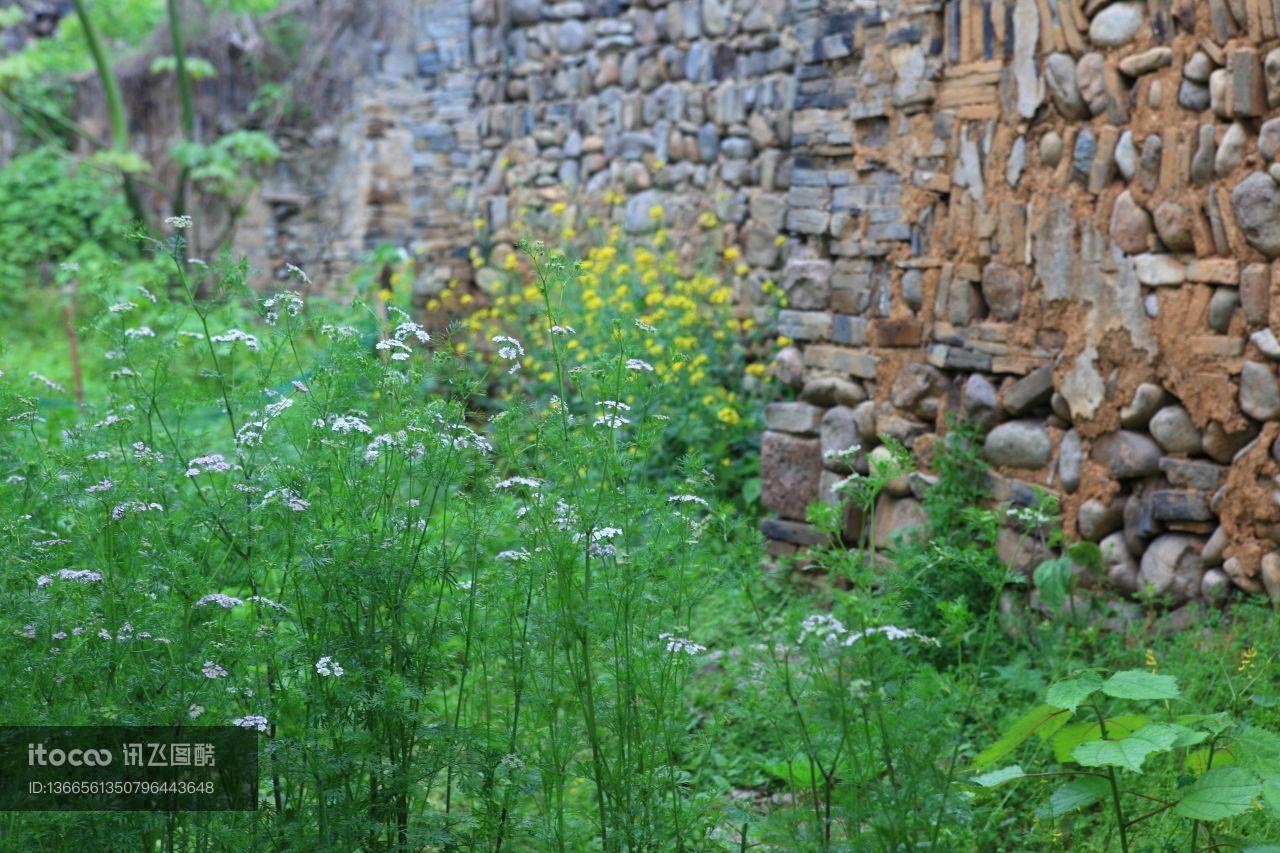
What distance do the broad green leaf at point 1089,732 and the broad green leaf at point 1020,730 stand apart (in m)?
0.05

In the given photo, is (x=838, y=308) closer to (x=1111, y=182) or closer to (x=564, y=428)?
(x=1111, y=182)

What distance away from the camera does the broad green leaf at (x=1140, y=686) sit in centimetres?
237

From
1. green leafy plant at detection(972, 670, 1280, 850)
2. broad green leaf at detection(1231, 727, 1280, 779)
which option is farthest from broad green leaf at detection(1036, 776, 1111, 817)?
broad green leaf at detection(1231, 727, 1280, 779)

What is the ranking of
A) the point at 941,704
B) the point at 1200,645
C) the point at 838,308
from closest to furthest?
the point at 941,704 < the point at 1200,645 < the point at 838,308

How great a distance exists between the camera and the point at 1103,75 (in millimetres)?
3914

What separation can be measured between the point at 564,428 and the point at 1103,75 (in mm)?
2353

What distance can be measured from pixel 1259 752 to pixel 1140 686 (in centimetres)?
24

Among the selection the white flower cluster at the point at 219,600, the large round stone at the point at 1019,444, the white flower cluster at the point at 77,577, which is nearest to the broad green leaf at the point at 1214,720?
the large round stone at the point at 1019,444

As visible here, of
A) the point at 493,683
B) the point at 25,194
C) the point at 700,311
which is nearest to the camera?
the point at 493,683

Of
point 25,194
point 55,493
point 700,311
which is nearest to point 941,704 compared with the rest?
point 55,493

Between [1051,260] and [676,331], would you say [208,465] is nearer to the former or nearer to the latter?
[1051,260]

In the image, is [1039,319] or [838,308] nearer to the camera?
[1039,319]

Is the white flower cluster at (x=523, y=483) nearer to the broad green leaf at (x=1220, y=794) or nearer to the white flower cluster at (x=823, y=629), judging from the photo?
the white flower cluster at (x=823, y=629)

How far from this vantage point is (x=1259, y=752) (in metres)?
A: 2.36
